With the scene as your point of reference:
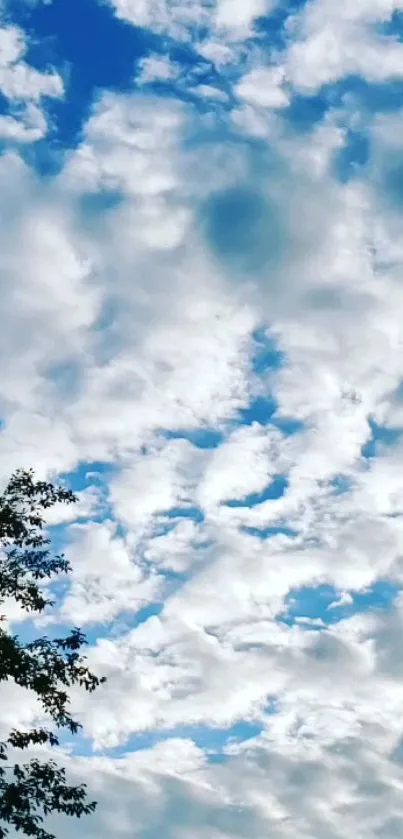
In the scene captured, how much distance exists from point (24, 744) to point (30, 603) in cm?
424

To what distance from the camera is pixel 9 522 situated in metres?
31.8

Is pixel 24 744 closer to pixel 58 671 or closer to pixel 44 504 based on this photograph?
pixel 58 671

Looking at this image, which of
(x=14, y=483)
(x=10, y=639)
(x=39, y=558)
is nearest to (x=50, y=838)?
(x=10, y=639)

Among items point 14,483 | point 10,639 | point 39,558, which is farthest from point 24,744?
point 14,483

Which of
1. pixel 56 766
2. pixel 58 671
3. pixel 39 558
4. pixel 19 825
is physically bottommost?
pixel 19 825

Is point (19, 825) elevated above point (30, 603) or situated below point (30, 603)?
below

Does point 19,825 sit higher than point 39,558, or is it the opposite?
point 39,558

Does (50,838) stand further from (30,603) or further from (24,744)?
(30,603)

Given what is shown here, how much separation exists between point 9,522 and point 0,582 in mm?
1867

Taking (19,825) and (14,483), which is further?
(14,483)

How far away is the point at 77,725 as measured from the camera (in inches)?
1258

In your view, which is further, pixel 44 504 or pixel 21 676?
pixel 44 504

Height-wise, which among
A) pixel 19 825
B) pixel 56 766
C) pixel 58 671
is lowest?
pixel 19 825

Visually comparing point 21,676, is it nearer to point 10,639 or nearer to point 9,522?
Answer: point 10,639
